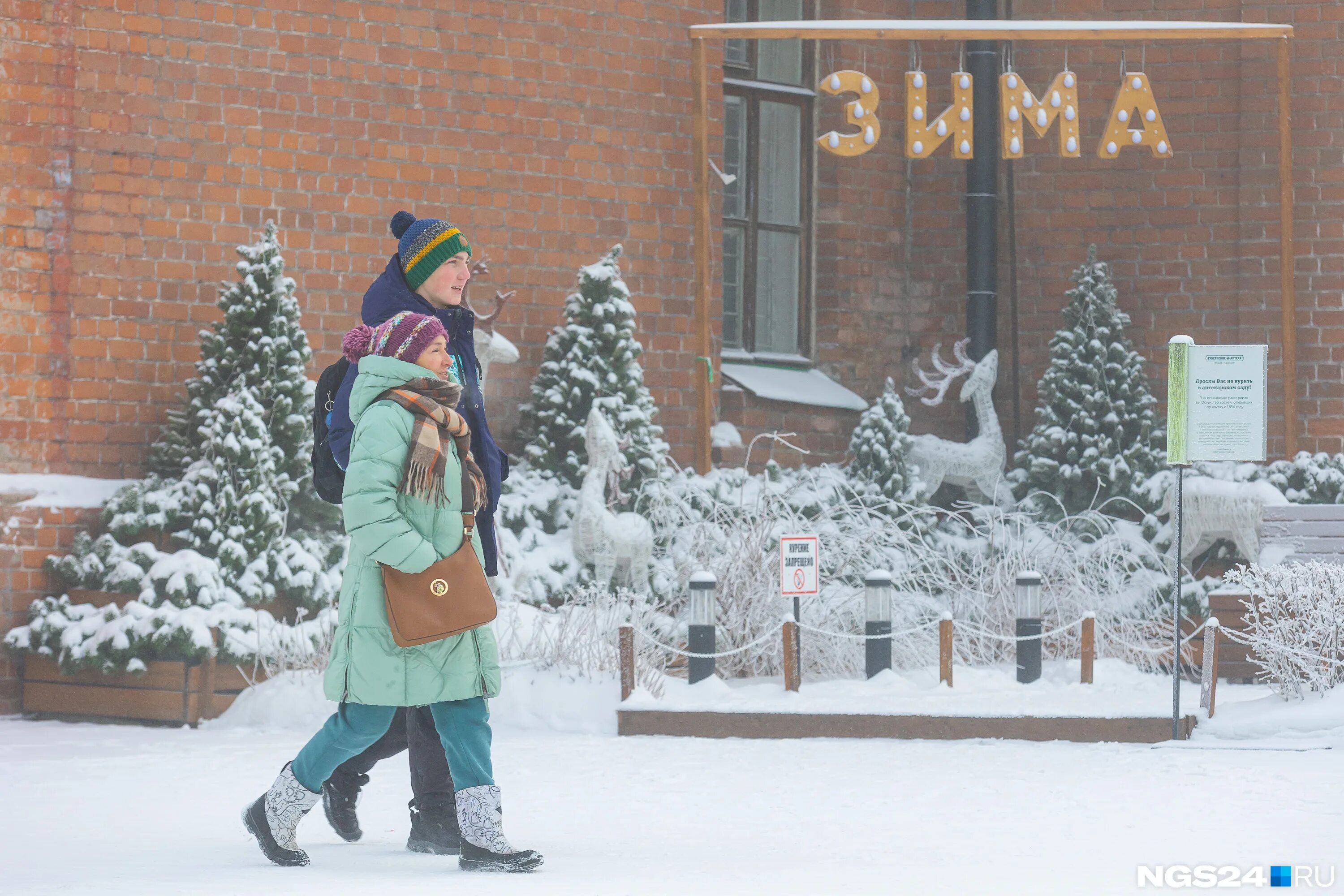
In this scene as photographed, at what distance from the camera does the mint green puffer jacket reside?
4.88 metres

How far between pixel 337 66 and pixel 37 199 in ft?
7.11

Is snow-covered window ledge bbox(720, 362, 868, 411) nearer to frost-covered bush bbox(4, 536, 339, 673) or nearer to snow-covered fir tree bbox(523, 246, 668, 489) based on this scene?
snow-covered fir tree bbox(523, 246, 668, 489)

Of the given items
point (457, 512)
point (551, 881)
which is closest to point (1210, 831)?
point (551, 881)

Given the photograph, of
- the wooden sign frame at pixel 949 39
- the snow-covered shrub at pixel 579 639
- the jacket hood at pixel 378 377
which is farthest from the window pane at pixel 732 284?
the jacket hood at pixel 378 377

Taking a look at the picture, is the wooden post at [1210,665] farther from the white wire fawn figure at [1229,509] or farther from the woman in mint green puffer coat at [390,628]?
the woman in mint green puffer coat at [390,628]

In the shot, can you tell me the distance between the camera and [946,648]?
9.34 meters

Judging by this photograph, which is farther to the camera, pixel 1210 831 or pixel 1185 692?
pixel 1185 692

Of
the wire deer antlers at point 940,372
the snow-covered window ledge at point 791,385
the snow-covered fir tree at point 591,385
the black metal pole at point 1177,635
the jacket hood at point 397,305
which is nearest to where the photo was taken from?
the jacket hood at point 397,305

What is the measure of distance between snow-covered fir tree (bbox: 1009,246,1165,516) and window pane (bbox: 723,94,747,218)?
111 inches

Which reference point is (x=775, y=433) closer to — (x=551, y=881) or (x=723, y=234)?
(x=723, y=234)

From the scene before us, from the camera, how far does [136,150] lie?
10.5 meters

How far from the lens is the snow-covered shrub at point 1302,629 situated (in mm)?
8836

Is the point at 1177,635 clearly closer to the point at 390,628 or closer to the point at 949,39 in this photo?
the point at 390,628

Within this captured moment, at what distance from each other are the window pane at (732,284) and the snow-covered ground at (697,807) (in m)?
5.50
